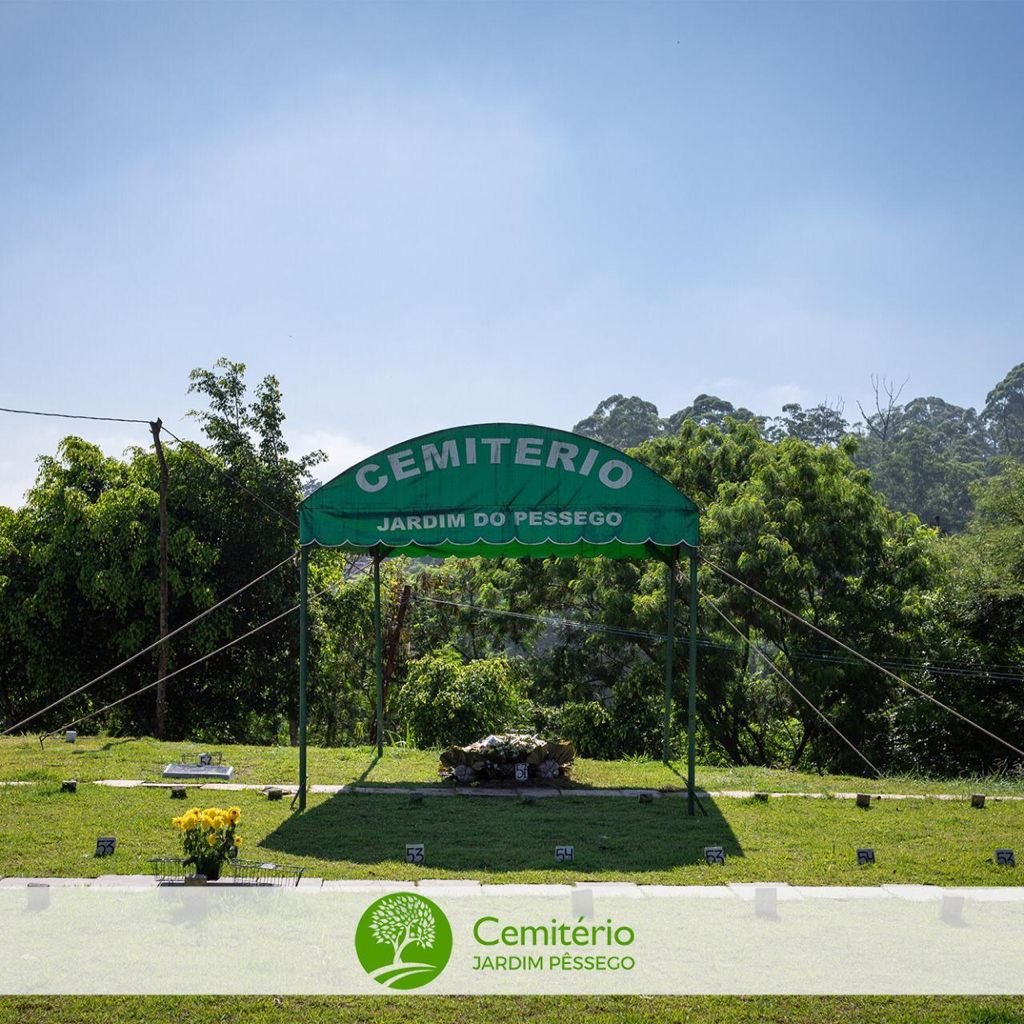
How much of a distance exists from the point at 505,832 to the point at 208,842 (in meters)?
3.33

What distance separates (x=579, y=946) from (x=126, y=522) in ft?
57.1

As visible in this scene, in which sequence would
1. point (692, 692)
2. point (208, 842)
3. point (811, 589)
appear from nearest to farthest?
point (208, 842)
point (692, 692)
point (811, 589)

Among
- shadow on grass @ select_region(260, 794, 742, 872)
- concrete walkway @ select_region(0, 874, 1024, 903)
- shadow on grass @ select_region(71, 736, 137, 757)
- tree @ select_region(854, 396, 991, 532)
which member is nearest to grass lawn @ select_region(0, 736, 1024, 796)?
shadow on grass @ select_region(71, 736, 137, 757)

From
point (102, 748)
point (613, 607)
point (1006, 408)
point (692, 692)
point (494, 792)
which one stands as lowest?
point (494, 792)

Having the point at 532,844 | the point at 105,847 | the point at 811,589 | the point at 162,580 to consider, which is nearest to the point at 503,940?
the point at 532,844

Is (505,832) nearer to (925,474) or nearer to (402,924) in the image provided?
(402,924)

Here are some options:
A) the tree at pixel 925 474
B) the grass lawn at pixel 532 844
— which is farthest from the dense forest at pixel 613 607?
the tree at pixel 925 474

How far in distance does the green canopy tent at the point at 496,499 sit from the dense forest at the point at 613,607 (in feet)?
21.5

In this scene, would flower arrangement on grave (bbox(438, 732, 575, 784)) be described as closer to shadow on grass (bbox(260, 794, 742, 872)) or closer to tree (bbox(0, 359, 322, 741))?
shadow on grass (bbox(260, 794, 742, 872))

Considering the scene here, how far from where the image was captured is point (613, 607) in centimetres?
2072

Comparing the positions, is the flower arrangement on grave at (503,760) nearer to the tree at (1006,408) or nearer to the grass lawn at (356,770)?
the grass lawn at (356,770)

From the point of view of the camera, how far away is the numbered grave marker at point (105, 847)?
791cm

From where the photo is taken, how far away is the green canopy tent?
10.8 metres

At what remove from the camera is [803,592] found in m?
20.7
